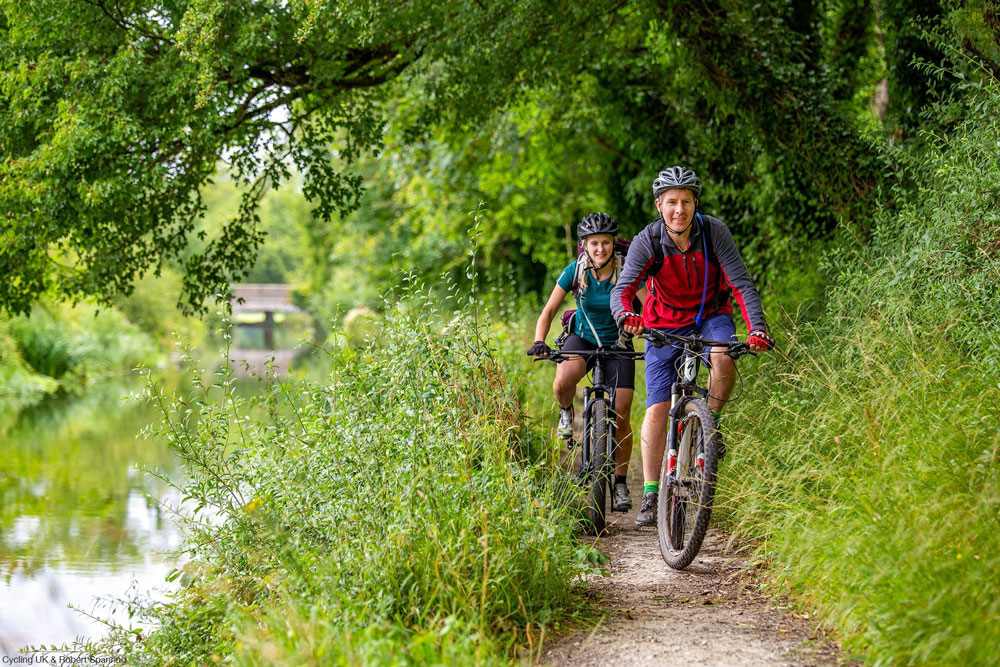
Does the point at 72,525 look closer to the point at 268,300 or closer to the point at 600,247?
the point at 600,247

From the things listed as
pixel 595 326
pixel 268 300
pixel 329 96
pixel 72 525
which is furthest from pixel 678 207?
pixel 268 300

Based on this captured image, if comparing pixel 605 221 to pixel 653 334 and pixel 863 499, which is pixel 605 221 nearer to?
pixel 653 334

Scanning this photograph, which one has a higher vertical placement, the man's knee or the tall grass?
the man's knee

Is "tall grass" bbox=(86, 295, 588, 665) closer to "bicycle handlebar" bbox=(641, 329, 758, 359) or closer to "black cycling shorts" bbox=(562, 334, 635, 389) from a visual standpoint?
"black cycling shorts" bbox=(562, 334, 635, 389)

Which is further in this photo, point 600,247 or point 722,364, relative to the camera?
point 600,247

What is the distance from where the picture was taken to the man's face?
5.19 m

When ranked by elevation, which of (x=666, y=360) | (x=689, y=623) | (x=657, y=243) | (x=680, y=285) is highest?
(x=657, y=243)

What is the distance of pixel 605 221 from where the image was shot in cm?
612

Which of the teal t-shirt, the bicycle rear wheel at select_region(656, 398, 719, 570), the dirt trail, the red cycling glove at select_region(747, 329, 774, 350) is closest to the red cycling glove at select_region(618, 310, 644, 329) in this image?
the bicycle rear wheel at select_region(656, 398, 719, 570)

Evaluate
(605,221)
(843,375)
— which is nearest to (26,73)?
(605,221)

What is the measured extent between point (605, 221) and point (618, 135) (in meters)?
8.39

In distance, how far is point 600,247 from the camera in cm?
613

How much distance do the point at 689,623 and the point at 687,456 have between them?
1.07 m

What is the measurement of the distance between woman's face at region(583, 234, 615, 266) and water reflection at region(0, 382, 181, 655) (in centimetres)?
309
